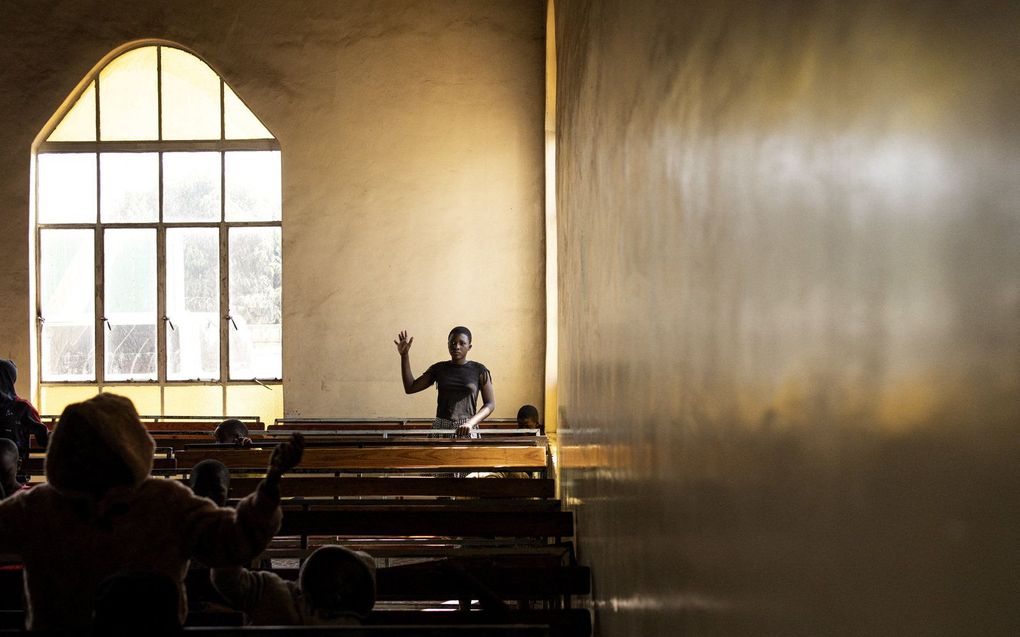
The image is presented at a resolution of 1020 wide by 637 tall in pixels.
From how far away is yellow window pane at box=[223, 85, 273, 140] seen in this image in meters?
10.2

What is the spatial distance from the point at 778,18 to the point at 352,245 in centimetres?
923

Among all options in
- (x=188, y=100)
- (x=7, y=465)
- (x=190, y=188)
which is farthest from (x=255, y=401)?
(x=7, y=465)

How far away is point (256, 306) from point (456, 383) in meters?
4.49

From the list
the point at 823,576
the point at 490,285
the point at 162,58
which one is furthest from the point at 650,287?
the point at 162,58

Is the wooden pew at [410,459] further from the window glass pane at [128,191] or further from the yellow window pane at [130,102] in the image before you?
the yellow window pane at [130,102]

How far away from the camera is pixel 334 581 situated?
2201mm

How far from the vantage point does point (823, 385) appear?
833mm

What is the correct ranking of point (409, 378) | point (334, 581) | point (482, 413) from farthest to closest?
point (409, 378) → point (482, 413) → point (334, 581)

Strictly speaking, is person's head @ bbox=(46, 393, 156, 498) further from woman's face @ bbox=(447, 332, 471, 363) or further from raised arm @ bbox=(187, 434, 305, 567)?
woman's face @ bbox=(447, 332, 471, 363)

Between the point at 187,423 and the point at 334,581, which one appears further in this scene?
the point at 187,423

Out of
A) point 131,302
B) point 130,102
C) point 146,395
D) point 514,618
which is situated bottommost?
point 514,618

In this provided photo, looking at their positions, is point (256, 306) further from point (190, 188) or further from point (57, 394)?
point (57, 394)

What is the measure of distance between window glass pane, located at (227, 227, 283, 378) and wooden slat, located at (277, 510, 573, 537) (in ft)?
22.0

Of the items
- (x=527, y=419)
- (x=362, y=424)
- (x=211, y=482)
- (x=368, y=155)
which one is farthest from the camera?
(x=368, y=155)
